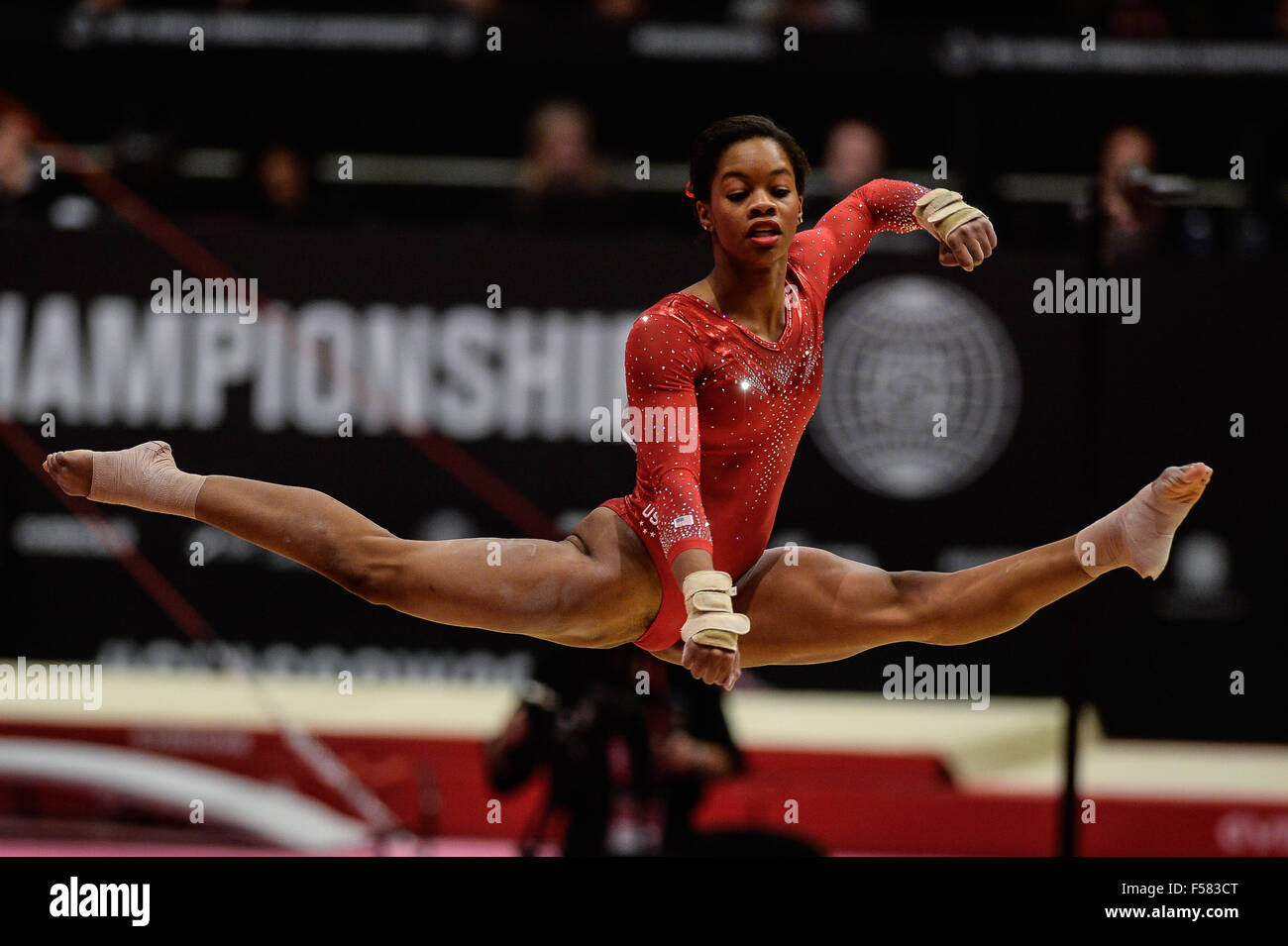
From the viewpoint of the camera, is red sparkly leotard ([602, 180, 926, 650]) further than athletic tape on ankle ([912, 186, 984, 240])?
No

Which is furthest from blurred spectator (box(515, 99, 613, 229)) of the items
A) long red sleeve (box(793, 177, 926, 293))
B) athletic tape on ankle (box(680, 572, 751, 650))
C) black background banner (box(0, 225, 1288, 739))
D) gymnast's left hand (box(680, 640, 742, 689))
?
gymnast's left hand (box(680, 640, 742, 689))

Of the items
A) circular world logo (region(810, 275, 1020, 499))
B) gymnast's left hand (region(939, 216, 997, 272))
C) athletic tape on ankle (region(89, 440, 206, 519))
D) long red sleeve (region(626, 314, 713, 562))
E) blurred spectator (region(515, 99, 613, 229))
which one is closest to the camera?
long red sleeve (region(626, 314, 713, 562))

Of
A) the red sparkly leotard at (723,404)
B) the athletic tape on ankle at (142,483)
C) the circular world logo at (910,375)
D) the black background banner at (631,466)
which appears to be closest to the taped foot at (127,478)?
the athletic tape on ankle at (142,483)

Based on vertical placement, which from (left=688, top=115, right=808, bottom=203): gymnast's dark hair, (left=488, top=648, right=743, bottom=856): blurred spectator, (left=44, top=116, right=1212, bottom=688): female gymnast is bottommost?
(left=488, top=648, right=743, bottom=856): blurred spectator

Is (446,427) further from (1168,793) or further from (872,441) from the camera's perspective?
(1168,793)

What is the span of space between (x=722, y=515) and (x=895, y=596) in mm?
453

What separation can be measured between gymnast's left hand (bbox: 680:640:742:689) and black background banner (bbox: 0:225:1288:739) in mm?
3537

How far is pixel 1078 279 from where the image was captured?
6.32m

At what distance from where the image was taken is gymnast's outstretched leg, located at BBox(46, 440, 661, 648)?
3445mm

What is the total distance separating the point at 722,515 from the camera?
3.59 metres

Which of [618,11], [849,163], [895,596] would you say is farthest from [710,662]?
[618,11]

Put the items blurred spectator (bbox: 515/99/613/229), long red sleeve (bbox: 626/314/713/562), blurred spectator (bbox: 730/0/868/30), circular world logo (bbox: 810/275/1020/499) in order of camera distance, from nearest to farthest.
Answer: long red sleeve (bbox: 626/314/713/562), circular world logo (bbox: 810/275/1020/499), blurred spectator (bbox: 515/99/613/229), blurred spectator (bbox: 730/0/868/30)

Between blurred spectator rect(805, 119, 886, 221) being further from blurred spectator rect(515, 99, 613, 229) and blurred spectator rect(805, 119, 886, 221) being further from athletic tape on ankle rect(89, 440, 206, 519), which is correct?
athletic tape on ankle rect(89, 440, 206, 519)
